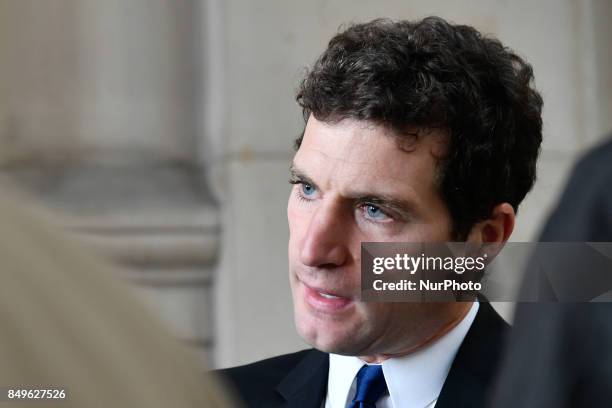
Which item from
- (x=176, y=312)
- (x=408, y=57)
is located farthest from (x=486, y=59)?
(x=176, y=312)

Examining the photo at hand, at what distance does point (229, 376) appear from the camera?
4.15ft

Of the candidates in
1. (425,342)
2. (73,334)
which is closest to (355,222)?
(425,342)

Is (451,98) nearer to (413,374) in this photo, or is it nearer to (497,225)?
(497,225)

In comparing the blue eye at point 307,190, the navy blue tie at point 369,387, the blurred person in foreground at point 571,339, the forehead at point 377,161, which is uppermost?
the blurred person in foreground at point 571,339

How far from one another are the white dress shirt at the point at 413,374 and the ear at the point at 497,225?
8 cm

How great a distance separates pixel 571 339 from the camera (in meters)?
0.46

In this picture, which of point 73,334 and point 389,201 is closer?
point 73,334

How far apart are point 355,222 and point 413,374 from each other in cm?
17

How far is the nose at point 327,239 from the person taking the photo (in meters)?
1.04

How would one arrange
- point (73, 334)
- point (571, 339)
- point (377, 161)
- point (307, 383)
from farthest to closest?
point (307, 383)
point (377, 161)
point (571, 339)
point (73, 334)

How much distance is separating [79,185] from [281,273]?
52 cm

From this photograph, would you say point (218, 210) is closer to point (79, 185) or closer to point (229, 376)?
point (79, 185)
